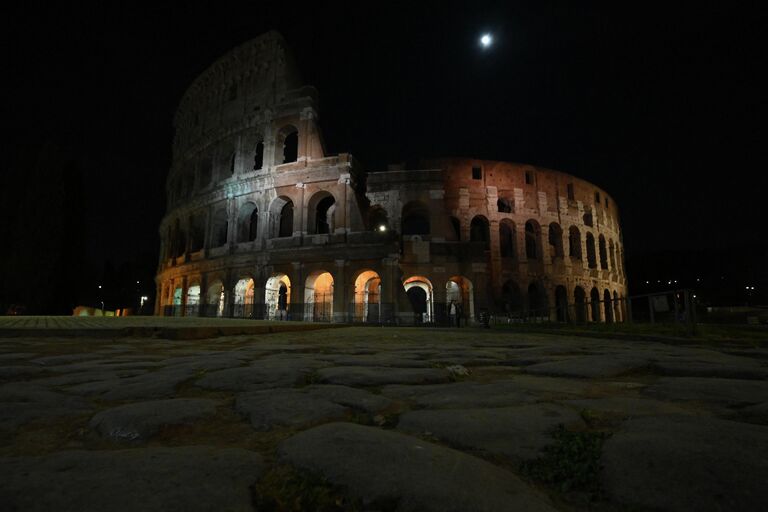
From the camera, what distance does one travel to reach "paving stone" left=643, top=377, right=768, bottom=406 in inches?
71.3

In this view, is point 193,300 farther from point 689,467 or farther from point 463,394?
point 689,467

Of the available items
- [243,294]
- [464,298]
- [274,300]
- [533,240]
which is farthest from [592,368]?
[533,240]

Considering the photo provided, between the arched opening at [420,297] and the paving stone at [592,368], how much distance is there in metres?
16.7

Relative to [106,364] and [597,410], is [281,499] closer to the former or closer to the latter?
[597,410]

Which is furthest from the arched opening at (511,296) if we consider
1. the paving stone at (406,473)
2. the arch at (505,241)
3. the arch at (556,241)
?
the paving stone at (406,473)

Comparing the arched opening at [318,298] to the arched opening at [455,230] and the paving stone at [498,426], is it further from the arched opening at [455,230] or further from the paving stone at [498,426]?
the paving stone at [498,426]

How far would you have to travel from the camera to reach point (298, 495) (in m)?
0.92

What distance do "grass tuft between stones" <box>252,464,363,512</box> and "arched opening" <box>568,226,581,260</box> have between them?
107 ft

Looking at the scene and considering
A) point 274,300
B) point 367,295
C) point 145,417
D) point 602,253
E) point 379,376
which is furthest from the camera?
point 602,253

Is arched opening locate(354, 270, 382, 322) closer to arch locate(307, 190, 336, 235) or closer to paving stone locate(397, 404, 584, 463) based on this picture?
arch locate(307, 190, 336, 235)

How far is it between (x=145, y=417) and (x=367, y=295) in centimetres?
2329

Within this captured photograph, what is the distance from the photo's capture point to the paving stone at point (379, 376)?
7.91 feet

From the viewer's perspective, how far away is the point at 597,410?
1682 mm

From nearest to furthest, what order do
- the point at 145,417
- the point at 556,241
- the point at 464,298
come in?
the point at 145,417 → the point at 464,298 → the point at 556,241
